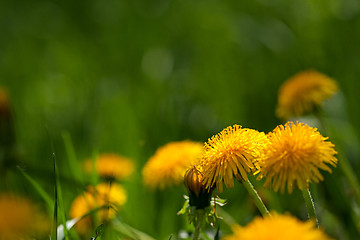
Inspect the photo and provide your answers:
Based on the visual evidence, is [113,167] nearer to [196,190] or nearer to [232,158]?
[196,190]

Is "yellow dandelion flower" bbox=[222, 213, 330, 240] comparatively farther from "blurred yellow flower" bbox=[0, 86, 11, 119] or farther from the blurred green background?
"blurred yellow flower" bbox=[0, 86, 11, 119]

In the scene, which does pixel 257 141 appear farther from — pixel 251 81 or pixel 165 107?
pixel 251 81

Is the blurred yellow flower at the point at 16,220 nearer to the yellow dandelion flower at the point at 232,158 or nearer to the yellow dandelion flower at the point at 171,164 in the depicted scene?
the yellow dandelion flower at the point at 232,158

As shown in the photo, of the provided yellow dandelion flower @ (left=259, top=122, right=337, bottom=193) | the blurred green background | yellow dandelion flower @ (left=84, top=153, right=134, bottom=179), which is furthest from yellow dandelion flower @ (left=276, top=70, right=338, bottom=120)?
yellow dandelion flower @ (left=259, top=122, right=337, bottom=193)

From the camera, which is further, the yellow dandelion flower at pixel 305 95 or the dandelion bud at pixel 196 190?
the yellow dandelion flower at pixel 305 95

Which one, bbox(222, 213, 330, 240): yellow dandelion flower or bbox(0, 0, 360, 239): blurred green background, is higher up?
bbox(0, 0, 360, 239): blurred green background

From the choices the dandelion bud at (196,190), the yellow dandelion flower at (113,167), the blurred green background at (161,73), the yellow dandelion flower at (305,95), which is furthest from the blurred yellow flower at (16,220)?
the yellow dandelion flower at (305,95)
